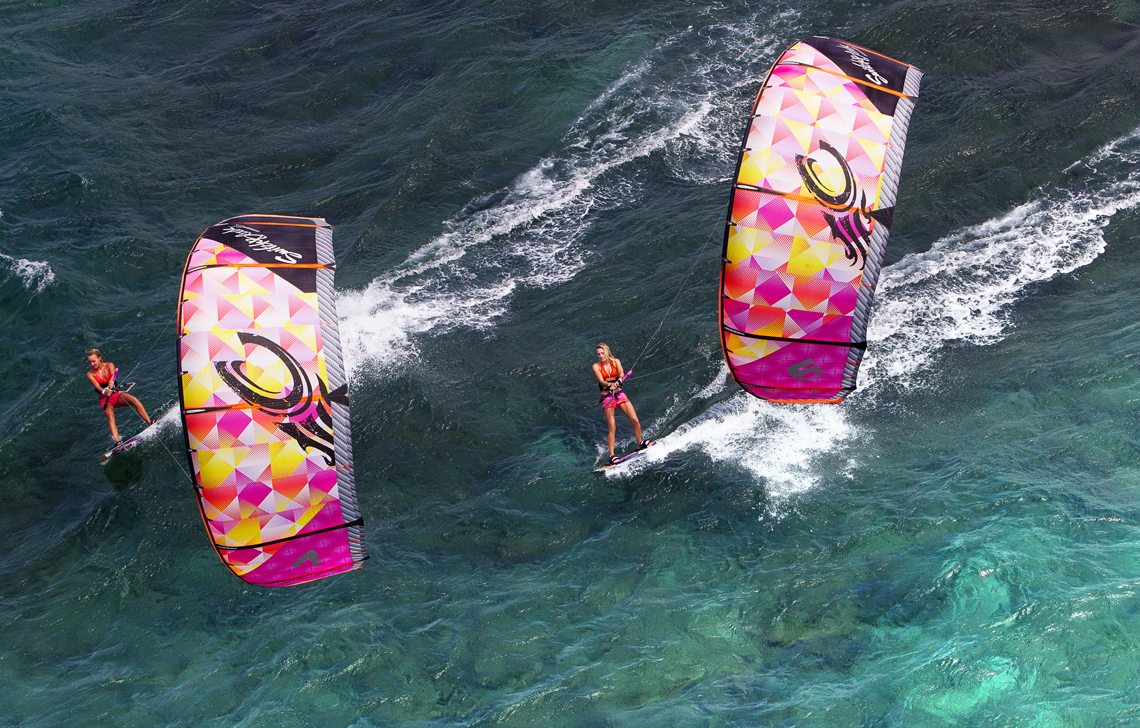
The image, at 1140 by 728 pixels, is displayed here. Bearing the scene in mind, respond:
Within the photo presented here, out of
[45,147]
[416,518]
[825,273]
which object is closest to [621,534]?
[416,518]

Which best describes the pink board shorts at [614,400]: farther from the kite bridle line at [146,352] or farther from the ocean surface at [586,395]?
the kite bridle line at [146,352]

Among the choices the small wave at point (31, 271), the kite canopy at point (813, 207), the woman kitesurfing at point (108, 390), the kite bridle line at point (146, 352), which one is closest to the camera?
the kite canopy at point (813, 207)

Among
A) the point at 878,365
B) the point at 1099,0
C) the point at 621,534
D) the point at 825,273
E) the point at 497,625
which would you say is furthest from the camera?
the point at 1099,0

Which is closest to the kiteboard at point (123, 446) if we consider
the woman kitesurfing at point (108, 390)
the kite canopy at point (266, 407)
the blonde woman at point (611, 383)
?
the woman kitesurfing at point (108, 390)

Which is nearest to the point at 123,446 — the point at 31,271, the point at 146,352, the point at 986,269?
the point at 146,352

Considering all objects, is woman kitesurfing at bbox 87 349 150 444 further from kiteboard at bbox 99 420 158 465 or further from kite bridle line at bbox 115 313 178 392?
kite bridle line at bbox 115 313 178 392

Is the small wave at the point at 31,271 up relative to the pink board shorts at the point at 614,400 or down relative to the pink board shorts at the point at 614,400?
down

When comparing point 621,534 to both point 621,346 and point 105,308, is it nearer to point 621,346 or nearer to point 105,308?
point 621,346
